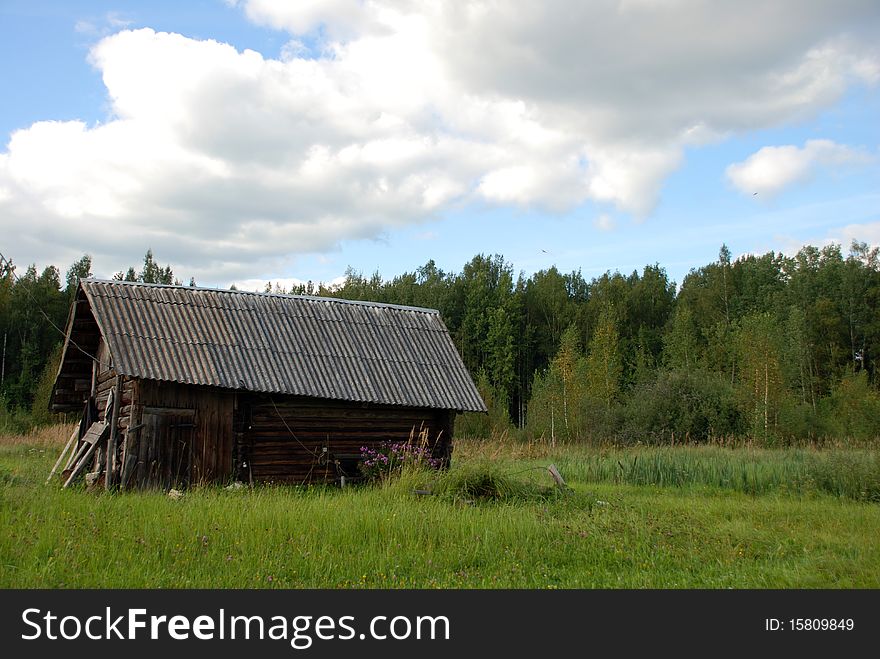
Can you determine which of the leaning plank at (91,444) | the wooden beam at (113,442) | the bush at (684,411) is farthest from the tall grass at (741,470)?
the leaning plank at (91,444)

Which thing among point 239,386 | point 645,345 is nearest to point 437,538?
point 239,386

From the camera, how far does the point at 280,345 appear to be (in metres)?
17.0

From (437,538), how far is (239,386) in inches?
272

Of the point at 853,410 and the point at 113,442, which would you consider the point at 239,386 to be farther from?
the point at 853,410

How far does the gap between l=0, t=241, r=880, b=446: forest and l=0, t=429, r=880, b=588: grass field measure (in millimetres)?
12962

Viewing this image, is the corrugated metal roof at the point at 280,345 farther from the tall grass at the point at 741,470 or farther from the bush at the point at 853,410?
the bush at the point at 853,410

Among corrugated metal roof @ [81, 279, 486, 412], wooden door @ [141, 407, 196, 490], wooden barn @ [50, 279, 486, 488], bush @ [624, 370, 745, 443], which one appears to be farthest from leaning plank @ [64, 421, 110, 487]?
bush @ [624, 370, 745, 443]

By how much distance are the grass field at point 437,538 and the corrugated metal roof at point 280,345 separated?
2.55 meters

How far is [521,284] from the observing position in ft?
227

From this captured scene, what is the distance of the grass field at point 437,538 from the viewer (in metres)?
8.08

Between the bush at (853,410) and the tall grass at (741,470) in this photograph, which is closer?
the tall grass at (741,470)

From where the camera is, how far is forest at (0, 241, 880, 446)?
3225 centimetres
